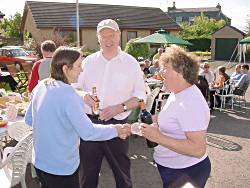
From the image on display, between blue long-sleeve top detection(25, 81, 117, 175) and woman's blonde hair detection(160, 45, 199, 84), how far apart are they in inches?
31.0

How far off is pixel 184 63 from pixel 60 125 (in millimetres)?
1088

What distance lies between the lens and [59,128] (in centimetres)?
263

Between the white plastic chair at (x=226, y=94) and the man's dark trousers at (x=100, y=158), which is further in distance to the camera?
the white plastic chair at (x=226, y=94)

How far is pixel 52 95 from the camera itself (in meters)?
2.57

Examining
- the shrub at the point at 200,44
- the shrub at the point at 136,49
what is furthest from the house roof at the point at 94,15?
the shrub at the point at 136,49

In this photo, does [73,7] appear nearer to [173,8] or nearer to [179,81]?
[179,81]

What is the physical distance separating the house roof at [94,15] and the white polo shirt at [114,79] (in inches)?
1154

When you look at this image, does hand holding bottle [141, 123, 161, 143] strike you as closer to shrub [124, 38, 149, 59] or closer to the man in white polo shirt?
the man in white polo shirt

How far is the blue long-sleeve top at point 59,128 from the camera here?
2568 mm

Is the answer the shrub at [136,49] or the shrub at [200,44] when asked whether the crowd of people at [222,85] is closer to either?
the shrub at [136,49]

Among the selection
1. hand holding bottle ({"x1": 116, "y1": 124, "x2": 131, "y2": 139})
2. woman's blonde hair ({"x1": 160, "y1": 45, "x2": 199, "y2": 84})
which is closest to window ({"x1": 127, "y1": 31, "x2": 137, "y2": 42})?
hand holding bottle ({"x1": 116, "y1": 124, "x2": 131, "y2": 139})

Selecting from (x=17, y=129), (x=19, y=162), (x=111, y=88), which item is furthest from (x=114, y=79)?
(x=17, y=129)

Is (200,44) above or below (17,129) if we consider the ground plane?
above

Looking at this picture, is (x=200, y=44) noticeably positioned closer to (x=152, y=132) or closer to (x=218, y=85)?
(x=218, y=85)
